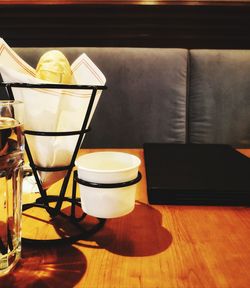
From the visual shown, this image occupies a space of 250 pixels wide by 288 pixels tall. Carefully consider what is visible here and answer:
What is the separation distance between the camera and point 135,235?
447 mm

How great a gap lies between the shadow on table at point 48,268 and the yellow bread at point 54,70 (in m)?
0.27

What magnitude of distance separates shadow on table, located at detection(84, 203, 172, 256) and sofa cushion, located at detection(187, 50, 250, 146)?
1056mm

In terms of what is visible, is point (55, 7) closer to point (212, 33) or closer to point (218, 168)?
point (212, 33)

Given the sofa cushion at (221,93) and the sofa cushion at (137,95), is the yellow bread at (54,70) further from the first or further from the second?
the sofa cushion at (221,93)

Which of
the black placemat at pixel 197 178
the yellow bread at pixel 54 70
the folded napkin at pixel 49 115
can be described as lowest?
the black placemat at pixel 197 178

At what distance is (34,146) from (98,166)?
4.0 inches

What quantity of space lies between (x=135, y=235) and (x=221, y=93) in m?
1.18

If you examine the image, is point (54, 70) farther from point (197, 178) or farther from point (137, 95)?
point (137, 95)

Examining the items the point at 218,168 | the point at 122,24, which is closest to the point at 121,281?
the point at 218,168

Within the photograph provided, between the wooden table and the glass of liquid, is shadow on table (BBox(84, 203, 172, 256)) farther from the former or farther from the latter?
the glass of liquid

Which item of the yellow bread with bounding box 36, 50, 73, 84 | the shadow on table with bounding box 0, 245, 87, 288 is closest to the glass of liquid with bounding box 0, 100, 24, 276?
the shadow on table with bounding box 0, 245, 87, 288

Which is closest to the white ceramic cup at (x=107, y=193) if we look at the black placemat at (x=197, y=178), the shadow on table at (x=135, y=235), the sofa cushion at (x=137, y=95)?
the shadow on table at (x=135, y=235)

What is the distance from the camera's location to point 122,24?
1733mm

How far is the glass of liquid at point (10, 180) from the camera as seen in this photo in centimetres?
35
